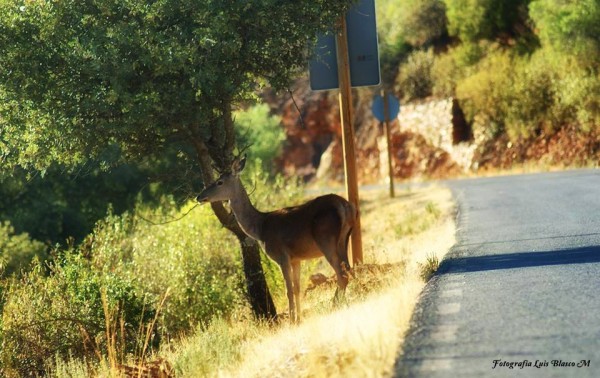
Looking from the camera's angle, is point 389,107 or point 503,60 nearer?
point 389,107

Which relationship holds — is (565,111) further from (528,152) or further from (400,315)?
(400,315)

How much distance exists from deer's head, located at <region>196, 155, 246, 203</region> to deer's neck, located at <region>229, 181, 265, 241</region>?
0.09 m

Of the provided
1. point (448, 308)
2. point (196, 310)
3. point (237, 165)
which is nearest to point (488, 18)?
point (196, 310)

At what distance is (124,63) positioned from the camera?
13.6m

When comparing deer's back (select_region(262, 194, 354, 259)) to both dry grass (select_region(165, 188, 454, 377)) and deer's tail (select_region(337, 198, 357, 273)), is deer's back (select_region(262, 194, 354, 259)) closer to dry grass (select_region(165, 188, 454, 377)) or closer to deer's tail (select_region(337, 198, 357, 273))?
deer's tail (select_region(337, 198, 357, 273))

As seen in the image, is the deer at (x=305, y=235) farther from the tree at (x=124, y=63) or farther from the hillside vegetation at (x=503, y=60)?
the hillside vegetation at (x=503, y=60)

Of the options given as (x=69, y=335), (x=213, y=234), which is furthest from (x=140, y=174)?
(x=69, y=335)

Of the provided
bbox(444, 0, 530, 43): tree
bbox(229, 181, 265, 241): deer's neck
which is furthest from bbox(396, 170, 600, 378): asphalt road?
bbox(444, 0, 530, 43): tree

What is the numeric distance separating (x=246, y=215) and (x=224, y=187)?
51 centimetres

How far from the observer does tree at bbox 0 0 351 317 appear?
13.6m

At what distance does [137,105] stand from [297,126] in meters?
45.0

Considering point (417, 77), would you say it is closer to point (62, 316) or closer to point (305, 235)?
point (62, 316)

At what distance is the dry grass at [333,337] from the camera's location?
26.0ft

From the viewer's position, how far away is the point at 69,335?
52.0ft
